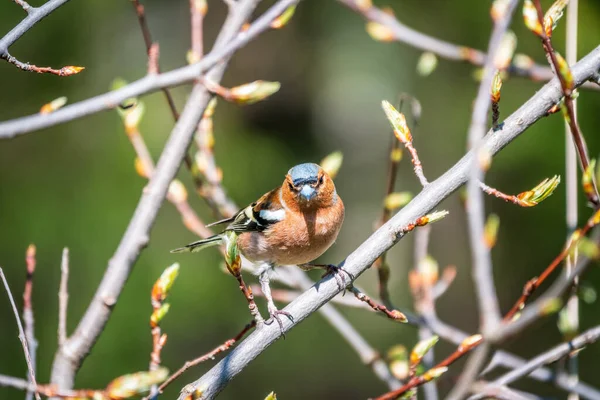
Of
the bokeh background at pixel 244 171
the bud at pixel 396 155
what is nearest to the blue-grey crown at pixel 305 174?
the bud at pixel 396 155

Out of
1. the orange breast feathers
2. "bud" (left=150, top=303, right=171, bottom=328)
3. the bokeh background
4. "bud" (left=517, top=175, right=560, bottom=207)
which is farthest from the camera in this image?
the bokeh background

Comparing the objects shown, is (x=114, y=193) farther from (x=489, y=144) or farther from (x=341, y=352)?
(x=489, y=144)

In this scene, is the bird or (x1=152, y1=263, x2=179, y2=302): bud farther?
the bird

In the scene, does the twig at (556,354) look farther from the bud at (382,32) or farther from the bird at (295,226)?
the bud at (382,32)

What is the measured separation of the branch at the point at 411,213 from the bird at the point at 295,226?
0.86 meters

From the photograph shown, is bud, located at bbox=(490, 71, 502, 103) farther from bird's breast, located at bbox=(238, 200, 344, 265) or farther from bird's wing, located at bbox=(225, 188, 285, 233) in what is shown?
bird's wing, located at bbox=(225, 188, 285, 233)

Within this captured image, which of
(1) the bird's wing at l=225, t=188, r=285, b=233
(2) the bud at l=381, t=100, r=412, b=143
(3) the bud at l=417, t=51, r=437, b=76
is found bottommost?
(2) the bud at l=381, t=100, r=412, b=143

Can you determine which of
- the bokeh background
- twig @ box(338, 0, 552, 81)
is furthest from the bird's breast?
the bokeh background

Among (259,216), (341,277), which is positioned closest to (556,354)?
(341,277)

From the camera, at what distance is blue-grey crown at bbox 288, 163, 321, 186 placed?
2906 millimetres

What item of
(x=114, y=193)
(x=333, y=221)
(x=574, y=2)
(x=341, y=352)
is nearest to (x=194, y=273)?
(x=114, y=193)

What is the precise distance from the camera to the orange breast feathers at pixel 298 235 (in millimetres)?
2873

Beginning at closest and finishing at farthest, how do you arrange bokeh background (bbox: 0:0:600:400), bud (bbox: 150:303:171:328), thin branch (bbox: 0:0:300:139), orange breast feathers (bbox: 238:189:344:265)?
1. thin branch (bbox: 0:0:300:139)
2. bud (bbox: 150:303:171:328)
3. orange breast feathers (bbox: 238:189:344:265)
4. bokeh background (bbox: 0:0:600:400)

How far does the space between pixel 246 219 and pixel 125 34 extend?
143 inches
